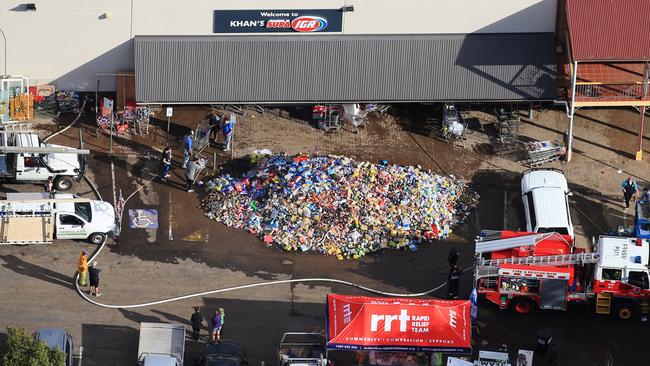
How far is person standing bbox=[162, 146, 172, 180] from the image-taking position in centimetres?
5025

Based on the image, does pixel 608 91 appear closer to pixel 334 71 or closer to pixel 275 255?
pixel 334 71

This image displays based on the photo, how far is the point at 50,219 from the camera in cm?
4662

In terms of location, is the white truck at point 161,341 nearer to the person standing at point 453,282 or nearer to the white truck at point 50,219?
the white truck at point 50,219

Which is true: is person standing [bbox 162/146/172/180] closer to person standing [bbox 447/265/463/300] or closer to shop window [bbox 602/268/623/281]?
person standing [bbox 447/265/463/300]

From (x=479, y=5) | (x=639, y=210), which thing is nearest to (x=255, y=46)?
(x=479, y=5)

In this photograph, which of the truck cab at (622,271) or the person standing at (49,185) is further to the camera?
the person standing at (49,185)

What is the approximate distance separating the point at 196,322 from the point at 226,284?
3273mm

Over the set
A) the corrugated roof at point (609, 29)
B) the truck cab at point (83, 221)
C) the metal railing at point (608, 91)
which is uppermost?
the corrugated roof at point (609, 29)

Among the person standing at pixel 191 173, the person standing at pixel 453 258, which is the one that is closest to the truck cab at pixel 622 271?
the person standing at pixel 453 258

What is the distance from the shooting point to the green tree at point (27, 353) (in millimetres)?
39188

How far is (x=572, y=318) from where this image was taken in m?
44.8

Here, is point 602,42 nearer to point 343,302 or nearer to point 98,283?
point 343,302

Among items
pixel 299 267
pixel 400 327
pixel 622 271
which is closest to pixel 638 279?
pixel 622 271

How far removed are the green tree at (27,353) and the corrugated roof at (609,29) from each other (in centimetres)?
2255
